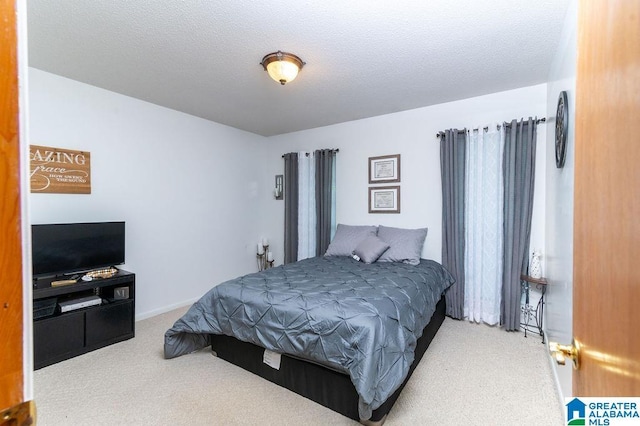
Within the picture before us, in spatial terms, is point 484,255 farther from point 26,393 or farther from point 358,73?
point 26,393

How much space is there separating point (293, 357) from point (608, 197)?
1.92m

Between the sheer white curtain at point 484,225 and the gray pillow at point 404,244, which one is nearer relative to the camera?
the sheer white curtain at point 484,225

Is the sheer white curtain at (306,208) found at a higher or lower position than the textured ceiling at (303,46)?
lower

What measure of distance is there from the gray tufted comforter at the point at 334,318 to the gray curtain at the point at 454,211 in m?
0.57

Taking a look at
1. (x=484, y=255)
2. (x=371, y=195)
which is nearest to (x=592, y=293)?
(x=484, y=255)

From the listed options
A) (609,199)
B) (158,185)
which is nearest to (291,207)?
(158,185)

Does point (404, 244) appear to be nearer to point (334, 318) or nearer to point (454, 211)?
point (454, 211)

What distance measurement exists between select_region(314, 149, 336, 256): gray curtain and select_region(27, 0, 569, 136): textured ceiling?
1.01 meters

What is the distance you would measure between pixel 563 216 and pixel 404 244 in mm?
1539

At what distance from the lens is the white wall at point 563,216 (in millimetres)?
1680

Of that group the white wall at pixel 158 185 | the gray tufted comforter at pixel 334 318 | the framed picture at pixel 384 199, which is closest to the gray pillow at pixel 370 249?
the gray tufted comforter at pixel 334 318

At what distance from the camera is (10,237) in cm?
43

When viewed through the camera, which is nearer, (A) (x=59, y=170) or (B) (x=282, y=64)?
(B) (x=282, y=64)

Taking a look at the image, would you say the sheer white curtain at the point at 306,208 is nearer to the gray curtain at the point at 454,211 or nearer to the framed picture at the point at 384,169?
the framed picture at the point at 384,169
